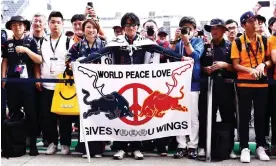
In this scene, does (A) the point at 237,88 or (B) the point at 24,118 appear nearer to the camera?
(A) the point at 237,88

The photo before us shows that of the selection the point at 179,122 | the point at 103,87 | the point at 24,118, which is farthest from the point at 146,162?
the point at 24,118

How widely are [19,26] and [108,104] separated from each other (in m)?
Result: 1.66

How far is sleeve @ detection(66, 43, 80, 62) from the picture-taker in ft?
18.1

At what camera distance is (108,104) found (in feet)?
17.4

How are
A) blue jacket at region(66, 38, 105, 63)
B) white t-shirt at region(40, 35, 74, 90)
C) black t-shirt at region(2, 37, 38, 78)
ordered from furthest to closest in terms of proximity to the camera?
white t-shirt at region(40, 35, 74, 90), black t-shirt at region(2, 37, 38, 78), blue jacket at region(66, 38, 105, 63)

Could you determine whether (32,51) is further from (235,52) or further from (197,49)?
(235,52)

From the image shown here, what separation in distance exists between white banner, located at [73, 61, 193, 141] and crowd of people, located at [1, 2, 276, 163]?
17 cm

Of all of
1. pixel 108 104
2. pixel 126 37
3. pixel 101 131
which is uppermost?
pixel 126 37

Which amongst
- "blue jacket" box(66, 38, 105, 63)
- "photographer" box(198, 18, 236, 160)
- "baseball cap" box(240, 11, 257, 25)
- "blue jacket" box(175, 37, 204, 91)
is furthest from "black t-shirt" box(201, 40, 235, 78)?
"blue jacket" box(66, 38, 105, 63)

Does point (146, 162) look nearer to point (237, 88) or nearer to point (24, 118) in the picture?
point (237, 88)

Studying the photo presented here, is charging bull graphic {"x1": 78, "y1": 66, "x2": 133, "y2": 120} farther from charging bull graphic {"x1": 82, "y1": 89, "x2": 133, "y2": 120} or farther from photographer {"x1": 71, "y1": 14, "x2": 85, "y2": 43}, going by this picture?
photographer {"x1": 71, "y1": 14, "x2": 85, "y2": 43}

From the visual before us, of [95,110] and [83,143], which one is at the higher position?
[95,110]

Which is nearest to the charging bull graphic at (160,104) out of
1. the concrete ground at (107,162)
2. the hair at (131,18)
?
the concrete ground at (107,162)

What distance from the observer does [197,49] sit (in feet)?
17.3
